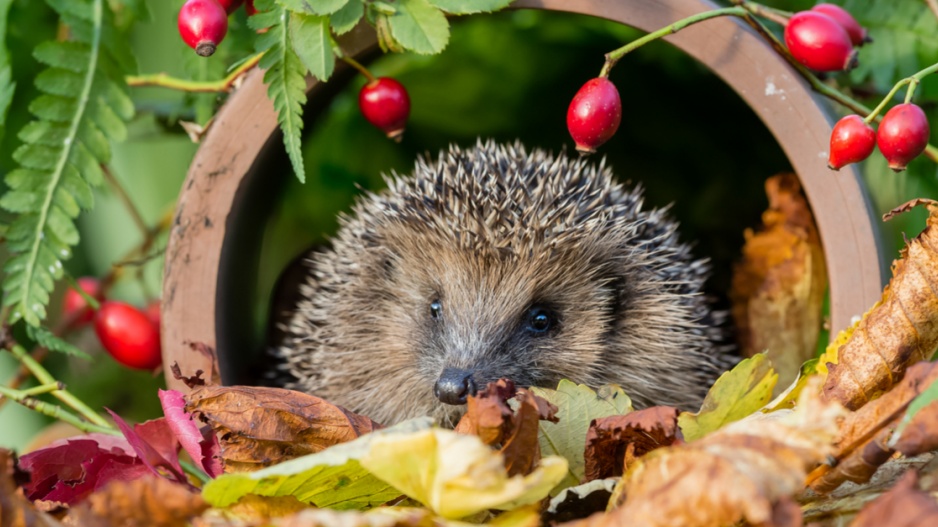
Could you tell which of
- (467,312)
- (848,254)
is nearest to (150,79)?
(467,312)

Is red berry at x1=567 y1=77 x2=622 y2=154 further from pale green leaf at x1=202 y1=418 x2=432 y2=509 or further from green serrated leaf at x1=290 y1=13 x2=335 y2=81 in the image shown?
pale green leaf at x1=202 y1=418 x2=432 y2=509

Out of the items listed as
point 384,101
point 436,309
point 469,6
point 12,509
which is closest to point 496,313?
point 436,309

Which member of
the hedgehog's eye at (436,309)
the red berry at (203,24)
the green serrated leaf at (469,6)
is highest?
the green serrated leaf at (469,6)

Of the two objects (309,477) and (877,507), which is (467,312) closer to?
(309,477)

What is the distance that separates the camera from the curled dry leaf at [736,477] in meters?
0.81

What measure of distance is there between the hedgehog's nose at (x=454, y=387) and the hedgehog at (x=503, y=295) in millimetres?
50

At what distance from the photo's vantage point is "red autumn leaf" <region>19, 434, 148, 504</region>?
4.03ft

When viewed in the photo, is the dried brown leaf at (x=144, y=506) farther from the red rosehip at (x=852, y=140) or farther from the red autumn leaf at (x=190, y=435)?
the red rosehip at (x=852, y=140)

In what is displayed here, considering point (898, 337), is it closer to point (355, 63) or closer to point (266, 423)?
point (266, 423)

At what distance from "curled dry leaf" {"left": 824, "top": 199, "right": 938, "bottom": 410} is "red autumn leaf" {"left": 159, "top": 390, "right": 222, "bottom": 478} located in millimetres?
830

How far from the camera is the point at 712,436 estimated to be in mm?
939

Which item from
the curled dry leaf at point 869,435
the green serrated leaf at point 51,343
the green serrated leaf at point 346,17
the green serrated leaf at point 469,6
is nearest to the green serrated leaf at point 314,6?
the green serrated leaf at point 346,17

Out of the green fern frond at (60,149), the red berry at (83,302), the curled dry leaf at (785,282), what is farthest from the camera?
the red berry at (83,302)

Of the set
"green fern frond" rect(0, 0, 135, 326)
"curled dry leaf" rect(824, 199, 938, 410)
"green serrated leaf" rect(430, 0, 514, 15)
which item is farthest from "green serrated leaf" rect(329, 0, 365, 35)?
"curled dry leaf" rect(824, 199, 938, 410)
